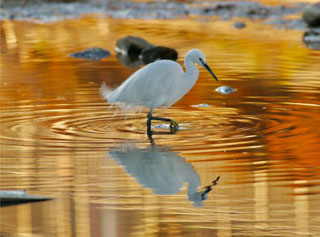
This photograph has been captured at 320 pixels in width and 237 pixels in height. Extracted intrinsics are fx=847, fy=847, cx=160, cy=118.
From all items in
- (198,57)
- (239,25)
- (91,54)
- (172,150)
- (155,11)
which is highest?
(155,11)

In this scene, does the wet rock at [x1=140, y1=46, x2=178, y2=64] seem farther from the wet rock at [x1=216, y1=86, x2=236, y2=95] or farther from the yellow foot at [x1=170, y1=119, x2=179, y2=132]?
the yellow foot at [x1=170, y1=119, x2=179, y2=132]

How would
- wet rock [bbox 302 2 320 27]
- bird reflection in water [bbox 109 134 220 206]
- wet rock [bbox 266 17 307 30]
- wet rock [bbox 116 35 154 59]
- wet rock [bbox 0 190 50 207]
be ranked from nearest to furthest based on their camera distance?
wet rock [bbox 0 190 50 207] < bird reflection in water [bbox 109 134 220 206] < wet rock [bbox 116 35 154 59] < wet rock [bbox 302 2 320 27] < wet rock [bbox 266 17 307 30]

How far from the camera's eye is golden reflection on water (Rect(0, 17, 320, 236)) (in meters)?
5.51

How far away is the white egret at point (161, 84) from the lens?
8.69 m

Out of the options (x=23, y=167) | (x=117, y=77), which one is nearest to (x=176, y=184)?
(x=23, y=167)

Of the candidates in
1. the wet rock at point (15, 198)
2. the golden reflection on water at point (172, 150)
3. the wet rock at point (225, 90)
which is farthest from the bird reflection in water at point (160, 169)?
the wet rock at point (225, 90)

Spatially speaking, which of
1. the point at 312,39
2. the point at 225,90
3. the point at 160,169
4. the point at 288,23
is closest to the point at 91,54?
the point at 225,90

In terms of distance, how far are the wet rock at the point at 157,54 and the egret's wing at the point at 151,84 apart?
237 inches

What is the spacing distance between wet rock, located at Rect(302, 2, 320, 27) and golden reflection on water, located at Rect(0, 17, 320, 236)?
4.46m

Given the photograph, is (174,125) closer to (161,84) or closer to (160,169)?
(161,84)

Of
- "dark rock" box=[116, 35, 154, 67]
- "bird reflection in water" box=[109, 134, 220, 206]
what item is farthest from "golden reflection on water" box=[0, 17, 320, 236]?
"dark rock" box=[116, 35, 154, 67]

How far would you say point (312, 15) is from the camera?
777 inches

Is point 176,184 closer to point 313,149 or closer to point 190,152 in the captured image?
point 190,152

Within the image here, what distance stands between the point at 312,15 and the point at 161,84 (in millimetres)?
11772
